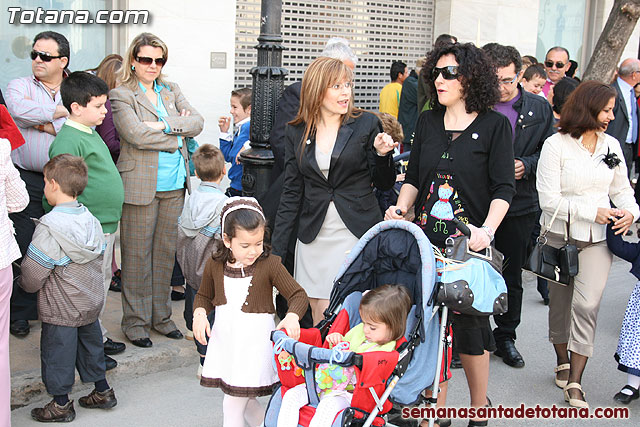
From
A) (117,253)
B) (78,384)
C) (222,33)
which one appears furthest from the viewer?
(222,33)

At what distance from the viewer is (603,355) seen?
6379mm

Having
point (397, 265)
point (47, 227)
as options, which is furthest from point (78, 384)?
point (397, 265)

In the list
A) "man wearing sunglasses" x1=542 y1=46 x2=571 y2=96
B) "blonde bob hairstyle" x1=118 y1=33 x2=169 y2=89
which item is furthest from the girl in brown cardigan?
"man wearing sunglasses" x1=542 y1=46 x2=571 y2=96

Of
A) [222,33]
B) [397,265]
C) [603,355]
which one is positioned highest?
[222,33]

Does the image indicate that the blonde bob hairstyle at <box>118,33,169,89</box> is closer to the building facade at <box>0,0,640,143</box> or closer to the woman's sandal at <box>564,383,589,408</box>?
the building facade at <box>0,0,640,143</box>

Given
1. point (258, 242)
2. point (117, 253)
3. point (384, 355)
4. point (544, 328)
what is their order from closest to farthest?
A: point (384, 355) → point (258, 242) → point (544, 328) → point (117, 253)

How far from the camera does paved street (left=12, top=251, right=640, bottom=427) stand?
4.84m

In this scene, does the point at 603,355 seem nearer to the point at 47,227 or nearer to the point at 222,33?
the point at 47,227

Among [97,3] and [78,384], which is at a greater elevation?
[97,3]

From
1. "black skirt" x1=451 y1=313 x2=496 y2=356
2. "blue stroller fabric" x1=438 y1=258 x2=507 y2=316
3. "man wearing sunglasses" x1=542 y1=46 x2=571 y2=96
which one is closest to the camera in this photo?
"blue stroller fabric" x1=438 y1=258 x2=507 y2=316

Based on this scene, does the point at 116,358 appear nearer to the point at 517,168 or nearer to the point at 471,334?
the point at 471,334

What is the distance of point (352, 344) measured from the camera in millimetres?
3895

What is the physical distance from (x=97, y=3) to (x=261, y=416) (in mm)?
5703

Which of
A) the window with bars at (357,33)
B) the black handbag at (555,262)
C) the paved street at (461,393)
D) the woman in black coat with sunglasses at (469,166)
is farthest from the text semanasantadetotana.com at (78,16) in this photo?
the black handbag at (555,262)
